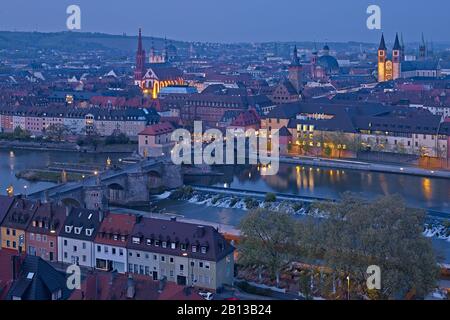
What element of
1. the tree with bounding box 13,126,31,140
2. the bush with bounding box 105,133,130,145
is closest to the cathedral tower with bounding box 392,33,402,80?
the bush with bounding box 105,133,130,145

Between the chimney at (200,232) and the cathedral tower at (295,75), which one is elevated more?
the cathedral tower at (295,75)

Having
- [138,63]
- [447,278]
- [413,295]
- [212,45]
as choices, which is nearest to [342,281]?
[413,295]

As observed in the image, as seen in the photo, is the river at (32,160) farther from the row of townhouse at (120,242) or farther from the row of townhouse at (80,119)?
the row of townhouse at (120,242)

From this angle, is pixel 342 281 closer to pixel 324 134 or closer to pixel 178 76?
pixel 324 134

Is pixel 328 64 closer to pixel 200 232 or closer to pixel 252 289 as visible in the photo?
pixel 200 232

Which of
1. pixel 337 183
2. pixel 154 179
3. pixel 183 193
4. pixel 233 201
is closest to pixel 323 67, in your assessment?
pixel 337 183

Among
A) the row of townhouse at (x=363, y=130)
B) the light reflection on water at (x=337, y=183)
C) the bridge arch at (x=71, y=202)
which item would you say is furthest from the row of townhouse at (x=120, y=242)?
the row of townhouse at (x=363, y=130)
